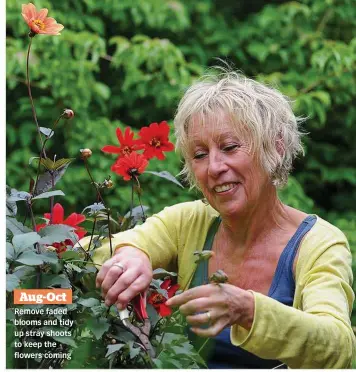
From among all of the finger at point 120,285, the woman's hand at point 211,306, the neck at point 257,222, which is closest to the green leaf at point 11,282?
the finger at point 120,285

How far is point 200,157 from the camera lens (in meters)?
1.35

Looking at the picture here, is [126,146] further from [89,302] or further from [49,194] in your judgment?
[89,302]

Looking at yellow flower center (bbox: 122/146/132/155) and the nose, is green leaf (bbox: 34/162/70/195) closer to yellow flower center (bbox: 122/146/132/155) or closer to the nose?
yellow flower center (bbox: 122/146/132/155)

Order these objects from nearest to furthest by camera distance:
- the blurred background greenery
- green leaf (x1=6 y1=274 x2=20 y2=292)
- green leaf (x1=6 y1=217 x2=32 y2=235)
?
green leaf (x1=6 y1=274 x2=20 y2=292), green leaf (x1=6 y1=217 x2=32 y2=235), the blurred background greenery

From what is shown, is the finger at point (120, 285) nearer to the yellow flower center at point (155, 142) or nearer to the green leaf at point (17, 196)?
the green leaf at point (17, 196)

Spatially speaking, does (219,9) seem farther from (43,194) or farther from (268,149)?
(43,194)

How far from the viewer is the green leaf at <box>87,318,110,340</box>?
1.06 meters

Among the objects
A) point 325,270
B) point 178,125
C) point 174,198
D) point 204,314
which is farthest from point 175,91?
point 204,314

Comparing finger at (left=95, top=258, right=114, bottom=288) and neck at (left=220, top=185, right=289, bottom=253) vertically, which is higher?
neck at (left=220, top=185, right=289, bottom=253)

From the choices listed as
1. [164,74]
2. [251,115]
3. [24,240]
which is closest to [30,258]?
[24,240]

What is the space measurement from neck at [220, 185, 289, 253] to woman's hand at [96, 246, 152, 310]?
0.28m

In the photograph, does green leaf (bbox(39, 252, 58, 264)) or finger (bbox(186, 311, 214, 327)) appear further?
green leaf (bbox(39, 252, 58, 264))

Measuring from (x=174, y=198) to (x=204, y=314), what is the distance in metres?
2.43

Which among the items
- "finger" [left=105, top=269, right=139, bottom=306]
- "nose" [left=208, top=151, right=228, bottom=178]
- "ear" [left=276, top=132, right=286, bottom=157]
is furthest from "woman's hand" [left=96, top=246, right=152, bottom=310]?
"ear" [left=276, top=132, right=286, bottom=157]
